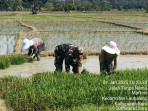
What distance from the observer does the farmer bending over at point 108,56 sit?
422cm

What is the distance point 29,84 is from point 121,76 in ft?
5.33

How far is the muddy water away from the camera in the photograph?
586 centimetres

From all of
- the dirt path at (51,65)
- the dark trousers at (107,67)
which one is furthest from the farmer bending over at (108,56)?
the dirt path at (51,65)

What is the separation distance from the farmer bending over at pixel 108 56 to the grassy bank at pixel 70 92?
0.26 metres

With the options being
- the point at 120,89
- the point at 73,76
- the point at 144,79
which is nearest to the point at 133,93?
the point at 120,89

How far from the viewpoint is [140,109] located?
3145mm

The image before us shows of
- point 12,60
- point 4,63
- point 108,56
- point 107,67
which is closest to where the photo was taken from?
point 108,56

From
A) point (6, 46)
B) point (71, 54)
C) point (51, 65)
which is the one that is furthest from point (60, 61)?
point (6, 46)

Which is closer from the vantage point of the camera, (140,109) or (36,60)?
(140,109)

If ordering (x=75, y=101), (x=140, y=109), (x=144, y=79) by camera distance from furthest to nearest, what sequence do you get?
(x=144, y=79)
(x=75, y=101)
(x=140, y=109)

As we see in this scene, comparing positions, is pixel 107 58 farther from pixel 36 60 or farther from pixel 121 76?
pixel 36 60

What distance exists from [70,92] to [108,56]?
1139 mm

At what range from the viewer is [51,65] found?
6535 mm

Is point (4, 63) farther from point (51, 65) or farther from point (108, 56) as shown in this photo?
point (108, 56)
